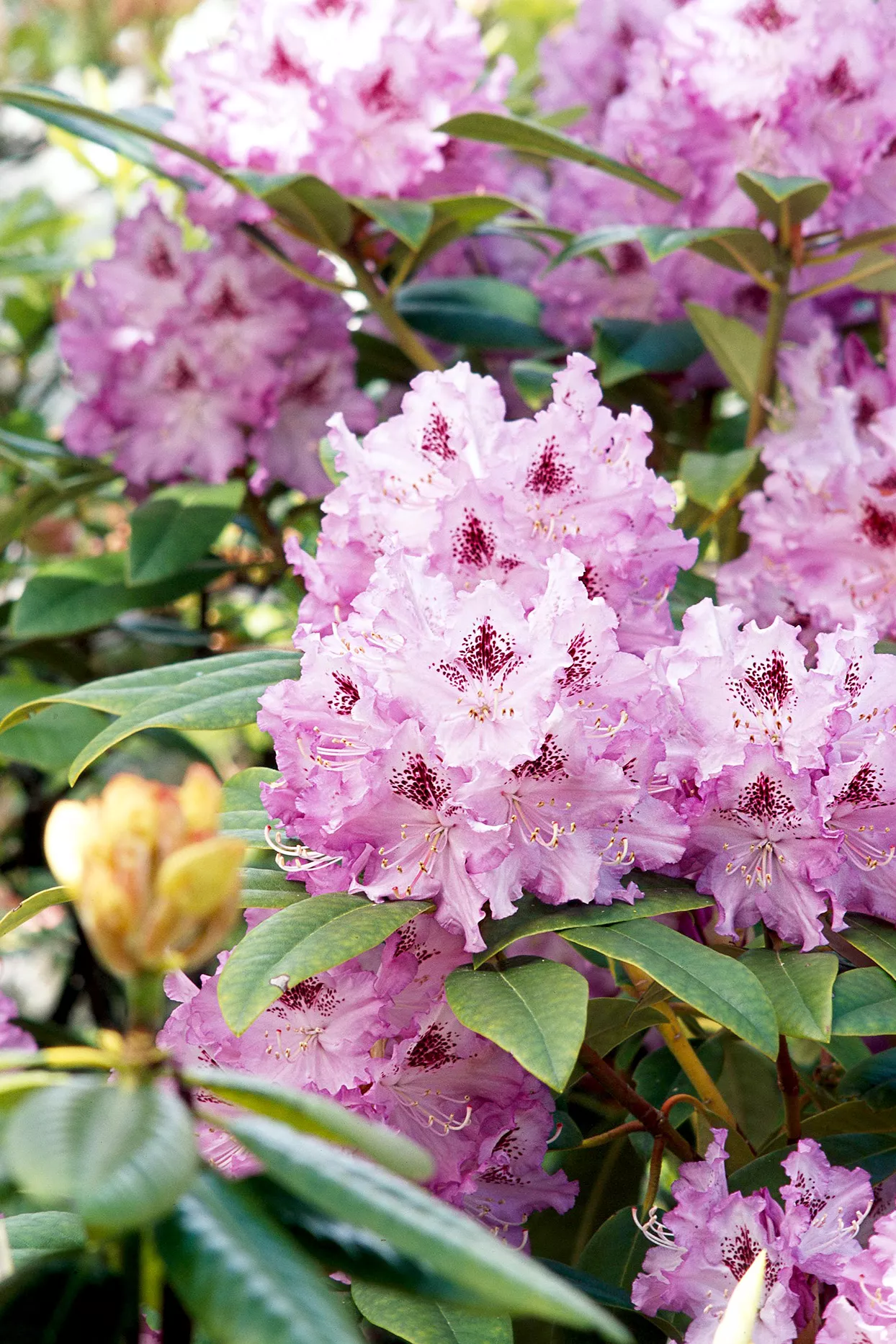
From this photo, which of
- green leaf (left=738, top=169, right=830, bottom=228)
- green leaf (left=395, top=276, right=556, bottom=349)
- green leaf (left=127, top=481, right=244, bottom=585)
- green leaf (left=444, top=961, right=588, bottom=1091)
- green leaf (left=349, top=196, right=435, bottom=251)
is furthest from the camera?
green leaf (left=395, top=276, right=556, bottom=349)

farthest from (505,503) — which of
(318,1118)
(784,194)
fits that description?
(318,1118)

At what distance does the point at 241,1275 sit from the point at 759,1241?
1.59ft

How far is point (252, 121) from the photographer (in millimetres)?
1236

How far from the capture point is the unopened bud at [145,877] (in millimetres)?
366

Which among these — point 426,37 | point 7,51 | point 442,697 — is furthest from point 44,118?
point 7,51

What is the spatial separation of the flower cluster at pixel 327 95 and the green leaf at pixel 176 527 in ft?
1.01

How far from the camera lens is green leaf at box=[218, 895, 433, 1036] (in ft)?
2.10

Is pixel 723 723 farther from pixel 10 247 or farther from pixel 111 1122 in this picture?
pixel 10 247

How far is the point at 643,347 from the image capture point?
1.37m

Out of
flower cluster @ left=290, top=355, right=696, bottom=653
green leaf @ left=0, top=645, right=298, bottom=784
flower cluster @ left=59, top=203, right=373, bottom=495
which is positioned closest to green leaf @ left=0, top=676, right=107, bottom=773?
flower cluster @ left=59, top=203, right=373, bottom=495

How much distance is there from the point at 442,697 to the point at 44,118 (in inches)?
33.1

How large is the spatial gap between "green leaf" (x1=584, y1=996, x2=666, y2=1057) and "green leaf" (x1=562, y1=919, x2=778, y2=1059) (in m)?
0.13

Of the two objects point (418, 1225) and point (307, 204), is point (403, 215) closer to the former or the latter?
point (307, 204)

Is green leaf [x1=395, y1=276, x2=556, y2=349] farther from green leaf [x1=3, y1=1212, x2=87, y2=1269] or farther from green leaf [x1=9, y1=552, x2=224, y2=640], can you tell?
green leaf [x1=3, y1=1212, x2=87, y2=1269]
